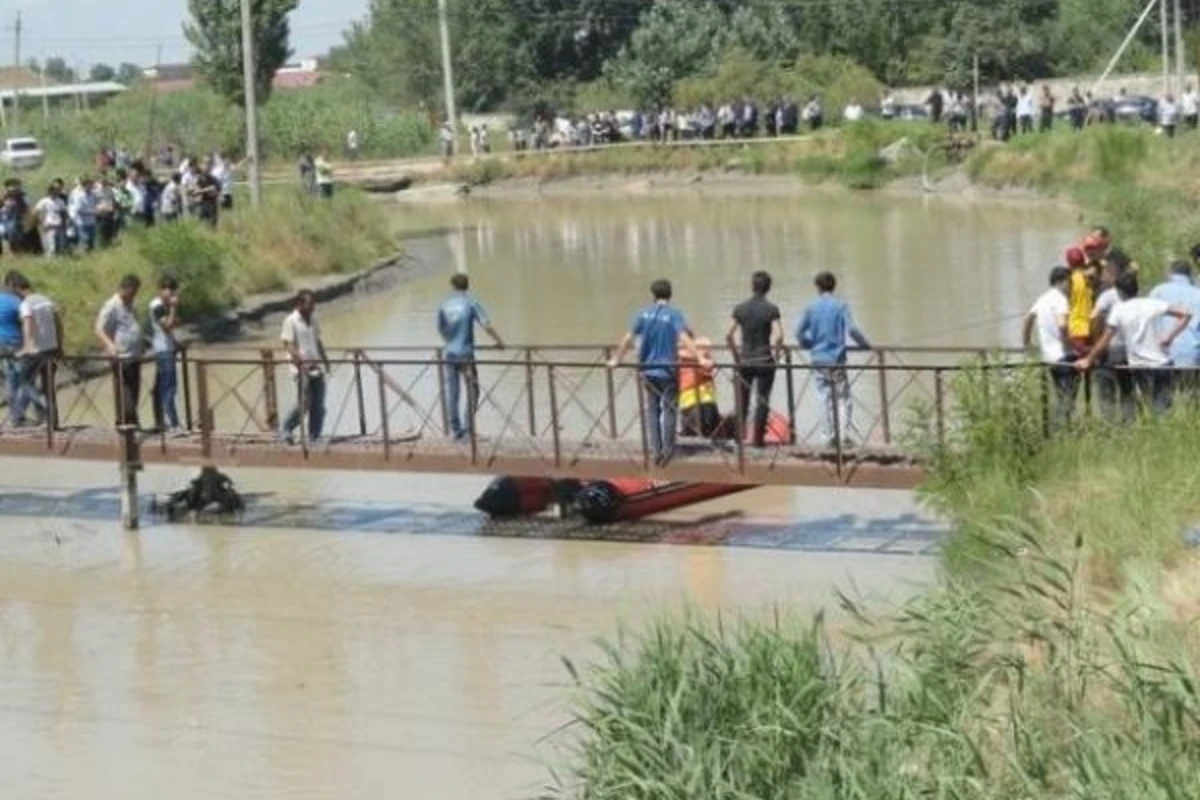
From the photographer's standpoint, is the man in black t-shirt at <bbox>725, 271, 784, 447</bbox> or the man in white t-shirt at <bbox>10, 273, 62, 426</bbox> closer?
the man in black t-shirt at <bbox>725, 271, 784, 447</bbox>

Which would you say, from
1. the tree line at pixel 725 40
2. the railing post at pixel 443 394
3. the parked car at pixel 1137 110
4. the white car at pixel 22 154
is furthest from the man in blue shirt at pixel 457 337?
the tree line at pixel 725 40

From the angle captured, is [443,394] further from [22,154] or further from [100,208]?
[22,154]

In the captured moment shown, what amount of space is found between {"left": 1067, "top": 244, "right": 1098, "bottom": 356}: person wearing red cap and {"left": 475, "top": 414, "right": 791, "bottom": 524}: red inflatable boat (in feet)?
6.81

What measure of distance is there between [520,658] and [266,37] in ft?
189

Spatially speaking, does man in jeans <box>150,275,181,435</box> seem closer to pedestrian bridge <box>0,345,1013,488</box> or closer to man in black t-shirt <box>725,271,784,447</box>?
pedestrian bridge <box>0,345,1013,488</box>

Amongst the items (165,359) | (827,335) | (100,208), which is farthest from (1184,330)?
(100,208)

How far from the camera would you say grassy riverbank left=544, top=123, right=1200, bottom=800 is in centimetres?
909

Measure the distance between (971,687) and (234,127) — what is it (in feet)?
189

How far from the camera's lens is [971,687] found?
9914 millimetres

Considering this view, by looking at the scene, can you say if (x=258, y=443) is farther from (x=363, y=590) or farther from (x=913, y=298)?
(x=913, y=298)

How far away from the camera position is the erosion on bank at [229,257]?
29.5m

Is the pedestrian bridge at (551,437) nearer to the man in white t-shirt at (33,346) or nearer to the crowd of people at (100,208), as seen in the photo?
the man in white t-shirt at (33,346)

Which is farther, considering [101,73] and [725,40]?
[101,73]

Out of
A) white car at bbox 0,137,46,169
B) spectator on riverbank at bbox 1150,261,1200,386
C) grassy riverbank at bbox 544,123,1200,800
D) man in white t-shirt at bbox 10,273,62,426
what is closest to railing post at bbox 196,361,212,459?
man in white t-shirt at bbox 10,273,62,426
